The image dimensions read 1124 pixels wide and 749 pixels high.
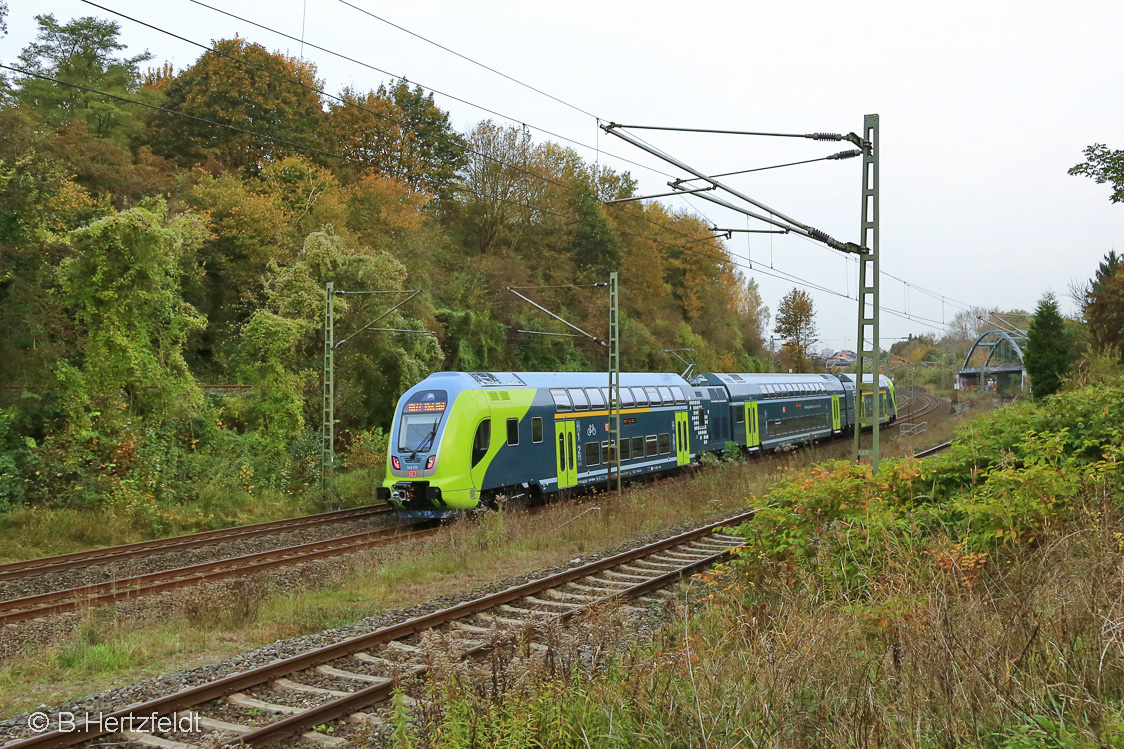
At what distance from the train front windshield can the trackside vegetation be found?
9.33 meters

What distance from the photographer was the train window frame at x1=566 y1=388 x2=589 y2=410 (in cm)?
2070

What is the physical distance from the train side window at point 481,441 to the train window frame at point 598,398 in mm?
4269

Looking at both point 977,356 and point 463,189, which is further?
point 977,356

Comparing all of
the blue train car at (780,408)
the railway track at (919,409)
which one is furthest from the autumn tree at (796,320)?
the blue train car at (780,408)

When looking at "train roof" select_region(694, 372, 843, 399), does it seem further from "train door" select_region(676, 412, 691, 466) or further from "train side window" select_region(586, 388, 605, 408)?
"train side window" select_region(586, 388, 605, 408)

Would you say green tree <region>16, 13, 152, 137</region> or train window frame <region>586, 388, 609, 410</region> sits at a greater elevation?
green tree <region>16, 13, 152, 137</region>

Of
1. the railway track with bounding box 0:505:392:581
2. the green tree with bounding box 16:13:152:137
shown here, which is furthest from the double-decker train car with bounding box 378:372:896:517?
the green tree with bounding box 16:13:152:137

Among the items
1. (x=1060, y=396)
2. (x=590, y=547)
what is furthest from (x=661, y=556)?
(x=1060, y=396)

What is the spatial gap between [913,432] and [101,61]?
143 feet

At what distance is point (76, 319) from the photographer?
722 inches

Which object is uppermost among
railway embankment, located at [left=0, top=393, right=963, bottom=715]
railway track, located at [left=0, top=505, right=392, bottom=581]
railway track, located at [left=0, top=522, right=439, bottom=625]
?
railway embankment, located at [left=0, top=393, right=963, bottom=715]

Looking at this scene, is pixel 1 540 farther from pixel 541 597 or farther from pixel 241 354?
pixel 541 597

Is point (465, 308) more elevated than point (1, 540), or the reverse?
point (465, 308)

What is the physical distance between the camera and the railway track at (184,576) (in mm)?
10859
